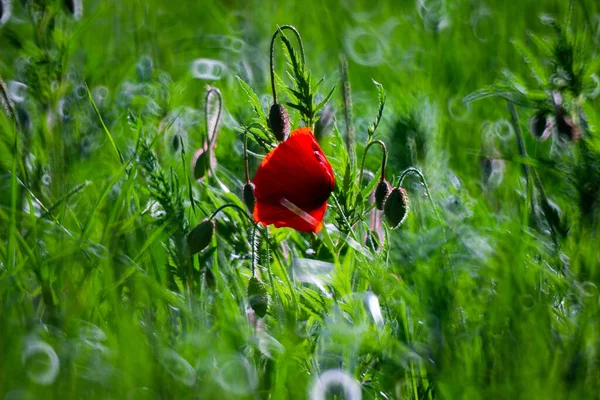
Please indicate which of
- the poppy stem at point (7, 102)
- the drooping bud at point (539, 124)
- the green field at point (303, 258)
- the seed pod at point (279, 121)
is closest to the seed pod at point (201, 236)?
the green field at point (303, 258)

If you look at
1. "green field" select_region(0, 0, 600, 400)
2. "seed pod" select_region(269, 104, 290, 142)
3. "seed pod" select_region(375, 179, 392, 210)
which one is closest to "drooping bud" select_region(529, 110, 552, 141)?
"green field" select_region(0, 0, 600, 400)

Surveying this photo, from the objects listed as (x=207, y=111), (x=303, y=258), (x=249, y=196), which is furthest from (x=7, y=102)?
(x=303, y=258)

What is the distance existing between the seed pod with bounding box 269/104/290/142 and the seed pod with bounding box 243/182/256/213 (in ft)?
0.28

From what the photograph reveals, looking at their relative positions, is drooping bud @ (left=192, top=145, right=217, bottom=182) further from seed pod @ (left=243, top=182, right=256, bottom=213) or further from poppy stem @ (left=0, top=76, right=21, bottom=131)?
poppy stem @ (left=0, top=76, right=21, bottom=131)

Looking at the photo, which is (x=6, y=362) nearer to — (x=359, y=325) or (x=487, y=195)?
(x=359, y=325)

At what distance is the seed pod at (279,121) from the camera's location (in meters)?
1.09

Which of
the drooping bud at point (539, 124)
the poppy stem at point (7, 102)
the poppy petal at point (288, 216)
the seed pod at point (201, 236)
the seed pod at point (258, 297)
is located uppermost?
the poppy stem at point (7, 102)

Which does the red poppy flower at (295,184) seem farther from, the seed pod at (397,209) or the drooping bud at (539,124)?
the drooping bud at (539,124)

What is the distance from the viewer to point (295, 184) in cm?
108

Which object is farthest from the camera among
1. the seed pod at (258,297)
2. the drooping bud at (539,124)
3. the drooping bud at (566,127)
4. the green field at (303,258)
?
the drooping bud at (539,124)

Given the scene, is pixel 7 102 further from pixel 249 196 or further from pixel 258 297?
pixel 258 297

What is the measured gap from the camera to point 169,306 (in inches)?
43.6

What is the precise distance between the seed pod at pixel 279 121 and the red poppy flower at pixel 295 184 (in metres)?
0.03

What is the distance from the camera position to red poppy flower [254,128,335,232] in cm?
106
